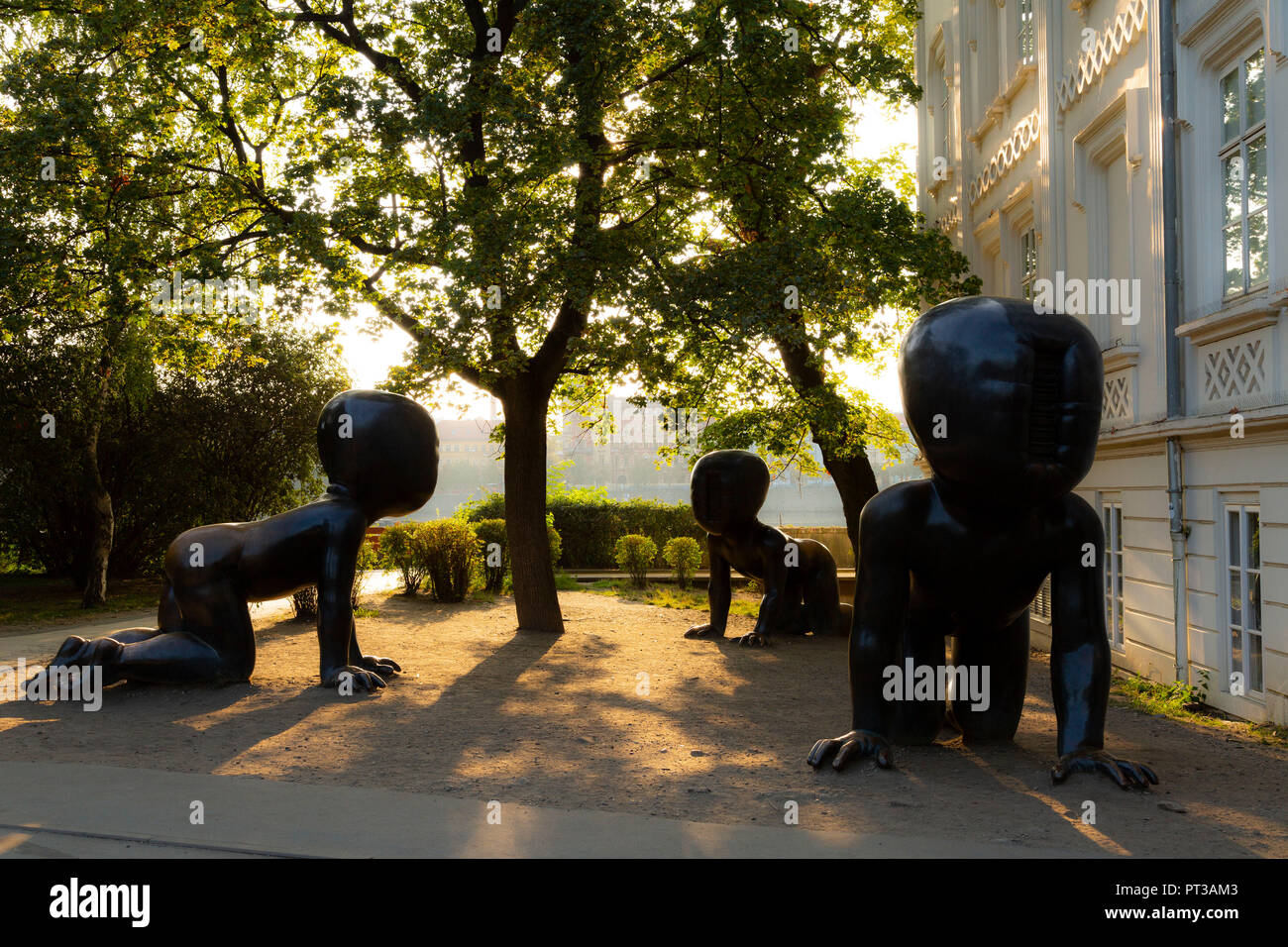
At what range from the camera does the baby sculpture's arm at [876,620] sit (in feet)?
18.6

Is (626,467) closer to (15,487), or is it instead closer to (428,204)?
(15,487)

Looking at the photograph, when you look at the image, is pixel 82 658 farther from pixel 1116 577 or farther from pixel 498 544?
pixel 498 544

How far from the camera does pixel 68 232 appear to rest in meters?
11.7

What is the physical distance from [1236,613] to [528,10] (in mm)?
8495

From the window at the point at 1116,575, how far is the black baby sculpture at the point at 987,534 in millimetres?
4797

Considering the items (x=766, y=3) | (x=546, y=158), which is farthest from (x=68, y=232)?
(x=766, y=3)

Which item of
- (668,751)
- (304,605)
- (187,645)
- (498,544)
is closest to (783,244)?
(668,751)

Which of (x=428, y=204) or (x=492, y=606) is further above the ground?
(x=428, y=204)

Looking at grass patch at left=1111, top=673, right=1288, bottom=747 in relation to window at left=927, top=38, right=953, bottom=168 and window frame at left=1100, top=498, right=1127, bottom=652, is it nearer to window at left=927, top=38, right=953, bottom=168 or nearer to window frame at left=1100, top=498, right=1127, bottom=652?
window frame at left=1100, top=498, right=1127, bottom=652

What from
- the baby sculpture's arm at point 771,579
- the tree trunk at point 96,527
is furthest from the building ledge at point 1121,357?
the tree trunk at point 96,527

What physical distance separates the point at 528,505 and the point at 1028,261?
7036 millimetres

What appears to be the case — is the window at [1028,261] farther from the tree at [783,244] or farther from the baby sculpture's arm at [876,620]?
the baby sculpture's arm at [876,620]

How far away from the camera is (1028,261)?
13086 millimetres

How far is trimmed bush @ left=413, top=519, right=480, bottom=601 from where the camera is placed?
55.2 feet
